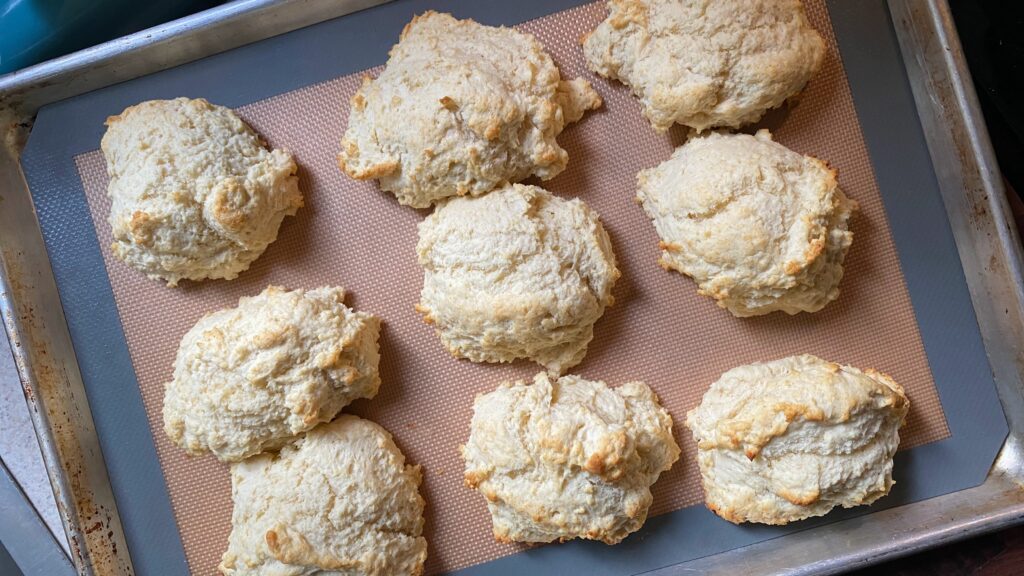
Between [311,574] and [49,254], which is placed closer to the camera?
[311,574]

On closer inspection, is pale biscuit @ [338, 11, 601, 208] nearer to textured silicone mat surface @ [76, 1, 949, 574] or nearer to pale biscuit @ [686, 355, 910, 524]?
textured silicone mat surface @ [76, 1, 949, 574]

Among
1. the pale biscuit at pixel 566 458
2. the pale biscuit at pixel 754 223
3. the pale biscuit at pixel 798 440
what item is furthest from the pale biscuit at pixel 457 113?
the pale biscuit at pixel 798 440

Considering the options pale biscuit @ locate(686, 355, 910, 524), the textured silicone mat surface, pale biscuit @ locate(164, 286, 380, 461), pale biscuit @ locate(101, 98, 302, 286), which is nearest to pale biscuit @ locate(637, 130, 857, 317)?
the textured silicone mat surface

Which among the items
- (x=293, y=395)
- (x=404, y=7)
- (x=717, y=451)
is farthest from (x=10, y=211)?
(x=717, y=451)

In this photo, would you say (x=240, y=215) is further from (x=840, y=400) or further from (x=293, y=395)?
(x=840, y=400)

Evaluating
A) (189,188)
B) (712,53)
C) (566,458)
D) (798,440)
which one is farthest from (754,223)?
(189,188)

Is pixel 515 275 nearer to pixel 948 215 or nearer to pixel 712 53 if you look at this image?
pixel 712 53

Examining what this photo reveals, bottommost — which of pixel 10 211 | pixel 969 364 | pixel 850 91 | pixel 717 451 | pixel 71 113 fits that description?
pixel 717 451
